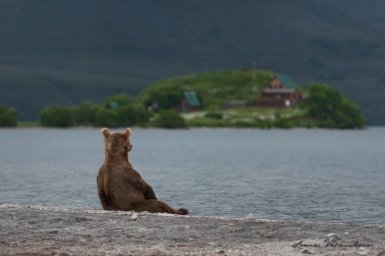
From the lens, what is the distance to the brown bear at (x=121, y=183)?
2989 cm

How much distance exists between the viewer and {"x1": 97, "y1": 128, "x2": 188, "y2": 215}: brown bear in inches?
1177

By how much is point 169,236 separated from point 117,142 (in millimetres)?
5574

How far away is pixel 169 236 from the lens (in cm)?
2538

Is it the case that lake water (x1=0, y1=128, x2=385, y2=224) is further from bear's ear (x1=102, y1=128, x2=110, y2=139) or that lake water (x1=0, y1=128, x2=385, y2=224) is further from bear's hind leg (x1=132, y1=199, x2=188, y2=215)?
bear's ear (x1=102, y1=128, x2=110, y2=139)

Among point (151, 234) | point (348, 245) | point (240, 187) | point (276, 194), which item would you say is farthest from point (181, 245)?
point (240, 187)

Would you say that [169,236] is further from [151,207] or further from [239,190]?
[239,190]

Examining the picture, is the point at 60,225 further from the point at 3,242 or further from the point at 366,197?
the point at 366,197

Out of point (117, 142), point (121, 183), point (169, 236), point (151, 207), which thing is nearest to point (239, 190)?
point (151, 207)

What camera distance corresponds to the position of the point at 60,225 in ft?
88.9

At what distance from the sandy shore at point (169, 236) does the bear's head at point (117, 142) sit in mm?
1938

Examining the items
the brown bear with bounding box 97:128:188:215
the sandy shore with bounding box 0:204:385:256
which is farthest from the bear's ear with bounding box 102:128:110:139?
the sandy shore with bounding box 0:204:385:256

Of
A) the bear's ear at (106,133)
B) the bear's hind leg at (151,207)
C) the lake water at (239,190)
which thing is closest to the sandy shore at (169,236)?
the bear's hind leg at (151,207)

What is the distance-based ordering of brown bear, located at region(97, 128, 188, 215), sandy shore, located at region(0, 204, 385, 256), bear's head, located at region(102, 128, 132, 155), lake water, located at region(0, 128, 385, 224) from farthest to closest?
1. lake water, located at region(0, 128, 385, 224)
2. bear's head, located at region(102, 128, 132, 155)
3. brown bear, located at region(97, 128, 188, 215)
4. sandy shore, located at region(0, 204, 385, 256)

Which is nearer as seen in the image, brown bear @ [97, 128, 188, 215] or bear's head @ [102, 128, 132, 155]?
brown bear @ [97, 128, 188, 215]
